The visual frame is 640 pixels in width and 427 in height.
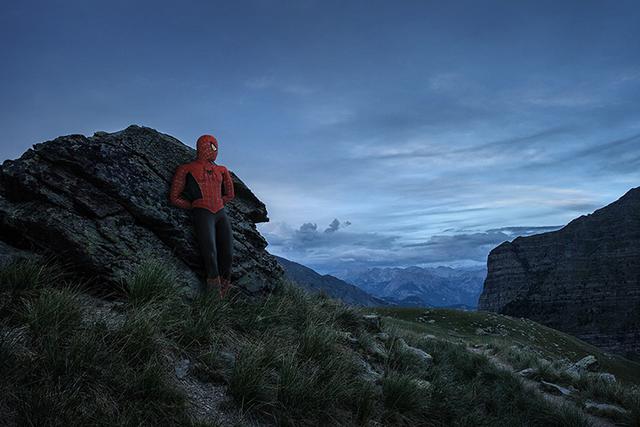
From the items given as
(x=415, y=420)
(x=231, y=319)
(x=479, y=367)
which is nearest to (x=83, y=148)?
(x=231, y=319)

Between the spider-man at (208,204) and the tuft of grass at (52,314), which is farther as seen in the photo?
the spider-man at (208,204)

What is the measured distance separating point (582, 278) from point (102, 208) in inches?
6399

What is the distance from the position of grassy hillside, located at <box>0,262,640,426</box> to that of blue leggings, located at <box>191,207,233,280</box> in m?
0.71

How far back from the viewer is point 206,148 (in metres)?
8.22

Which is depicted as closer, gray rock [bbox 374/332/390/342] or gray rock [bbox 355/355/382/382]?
gray rock [bbox 355/355/382/382]

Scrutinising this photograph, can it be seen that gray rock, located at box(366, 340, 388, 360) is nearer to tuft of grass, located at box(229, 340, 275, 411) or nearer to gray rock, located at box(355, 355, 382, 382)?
gray rock, located at box(355, 355, 382, 382)

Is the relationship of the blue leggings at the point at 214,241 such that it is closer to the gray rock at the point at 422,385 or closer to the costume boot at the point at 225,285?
the costume boot at the point at 225,285

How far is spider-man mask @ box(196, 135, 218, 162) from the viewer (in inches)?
323

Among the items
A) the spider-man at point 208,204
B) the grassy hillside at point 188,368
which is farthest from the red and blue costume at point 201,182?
the grassy hillside at point 188,368

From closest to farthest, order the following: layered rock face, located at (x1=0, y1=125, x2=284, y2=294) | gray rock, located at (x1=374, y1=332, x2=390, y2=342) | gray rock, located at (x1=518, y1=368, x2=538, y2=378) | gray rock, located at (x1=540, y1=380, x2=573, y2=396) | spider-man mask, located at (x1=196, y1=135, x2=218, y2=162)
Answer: layered rock face, located at (x1=0, y1=125, x2=284, y2=294), spider-man mask, located at (x1=196, y1=135, x2=218, y2=162), gray rock, located at (x1=374, y1=332, x2=390, y2=342), gray rock, located at (x1=540, y1=380, x2=573, y2=396), gray rock, located at (x1=518, y1=368, x2=538, y2=378)

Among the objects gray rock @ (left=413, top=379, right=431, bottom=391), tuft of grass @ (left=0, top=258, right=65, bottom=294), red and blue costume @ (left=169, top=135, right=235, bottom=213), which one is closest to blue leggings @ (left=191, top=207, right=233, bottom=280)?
red and blue costume @ (left=169, top=135, right=235, bottom=213)

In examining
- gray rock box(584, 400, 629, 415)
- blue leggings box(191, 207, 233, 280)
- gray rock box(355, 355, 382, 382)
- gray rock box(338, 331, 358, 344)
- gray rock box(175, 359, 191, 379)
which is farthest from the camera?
gray rock box(584, 400, 629, 415)

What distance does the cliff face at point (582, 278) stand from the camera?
116062 millimetres

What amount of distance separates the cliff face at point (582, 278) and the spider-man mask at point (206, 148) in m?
131
